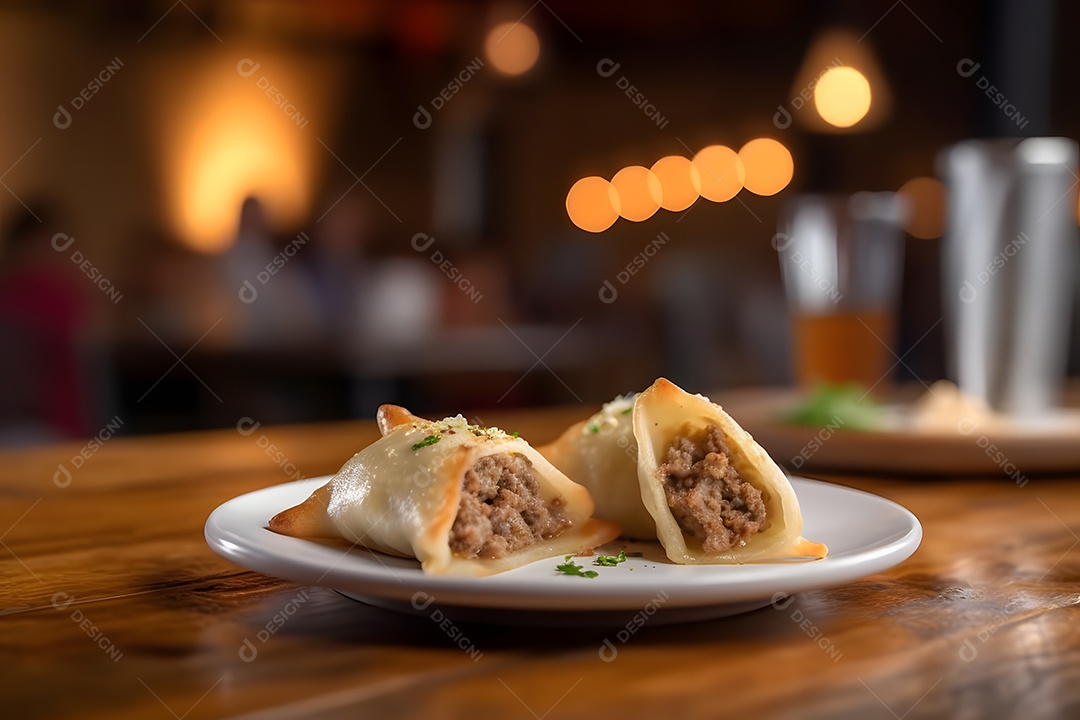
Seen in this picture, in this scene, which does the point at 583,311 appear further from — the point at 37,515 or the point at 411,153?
the point at 37,515

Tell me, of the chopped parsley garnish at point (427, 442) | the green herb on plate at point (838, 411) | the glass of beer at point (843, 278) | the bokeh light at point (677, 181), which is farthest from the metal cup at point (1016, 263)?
the bokeh light at point (677, 181)

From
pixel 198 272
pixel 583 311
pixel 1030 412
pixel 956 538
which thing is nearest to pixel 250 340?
pixel 198 272

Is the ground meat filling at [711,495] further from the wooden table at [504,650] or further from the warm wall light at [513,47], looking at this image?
the warm wall light at [513,47]

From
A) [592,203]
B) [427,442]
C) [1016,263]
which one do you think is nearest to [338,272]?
[592,203]

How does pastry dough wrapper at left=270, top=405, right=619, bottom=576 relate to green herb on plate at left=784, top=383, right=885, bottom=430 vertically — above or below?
above

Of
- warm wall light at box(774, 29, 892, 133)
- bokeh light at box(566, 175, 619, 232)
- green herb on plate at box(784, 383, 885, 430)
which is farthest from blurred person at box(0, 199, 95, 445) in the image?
green herb on plate at box(784, 383, 885, 430)

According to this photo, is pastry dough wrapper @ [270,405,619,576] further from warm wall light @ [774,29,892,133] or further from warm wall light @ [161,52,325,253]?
warm wall light @ [161,52,325,253]

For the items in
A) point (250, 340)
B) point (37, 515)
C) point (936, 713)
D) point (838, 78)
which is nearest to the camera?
point (936, 713)
